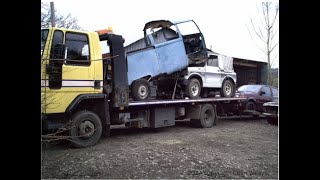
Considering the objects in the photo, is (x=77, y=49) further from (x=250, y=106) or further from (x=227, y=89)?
(x=250, y=106)

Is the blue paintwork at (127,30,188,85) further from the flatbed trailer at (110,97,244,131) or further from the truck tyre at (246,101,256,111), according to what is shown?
the truck tyre at (246,101,256,111)

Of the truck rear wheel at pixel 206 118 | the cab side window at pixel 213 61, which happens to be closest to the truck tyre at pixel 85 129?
the truck rear wheel at pixel 206 118

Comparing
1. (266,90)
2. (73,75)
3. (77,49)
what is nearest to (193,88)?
(266,90)

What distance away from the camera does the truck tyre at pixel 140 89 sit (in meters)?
8.79

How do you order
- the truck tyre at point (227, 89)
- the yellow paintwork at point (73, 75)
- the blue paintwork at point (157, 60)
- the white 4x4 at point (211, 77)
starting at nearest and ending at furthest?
the yellow paintwork at point (73, 75) → the blue paintwork at point (157, 60) → the white 4x4 at point (211, 77) → the truck tyre at point (227, 89)

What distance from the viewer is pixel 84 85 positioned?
23.7 ft

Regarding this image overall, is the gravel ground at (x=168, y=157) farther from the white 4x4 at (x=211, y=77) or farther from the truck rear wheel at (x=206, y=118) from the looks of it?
the white 4x4 at (x=211, y=77)

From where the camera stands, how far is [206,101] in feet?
35.1

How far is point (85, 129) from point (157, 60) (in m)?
3.27

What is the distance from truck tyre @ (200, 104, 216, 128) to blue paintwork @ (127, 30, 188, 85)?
1.62 meters

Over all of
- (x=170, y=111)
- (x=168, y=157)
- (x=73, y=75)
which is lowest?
(x=168, y=157)

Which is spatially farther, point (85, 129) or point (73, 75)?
point (85, 129)

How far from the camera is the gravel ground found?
5.54 metres

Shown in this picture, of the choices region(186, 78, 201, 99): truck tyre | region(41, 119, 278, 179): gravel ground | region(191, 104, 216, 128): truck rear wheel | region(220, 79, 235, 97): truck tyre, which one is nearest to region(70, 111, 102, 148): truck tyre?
region(41, 119, 278, 179): gravel ground
